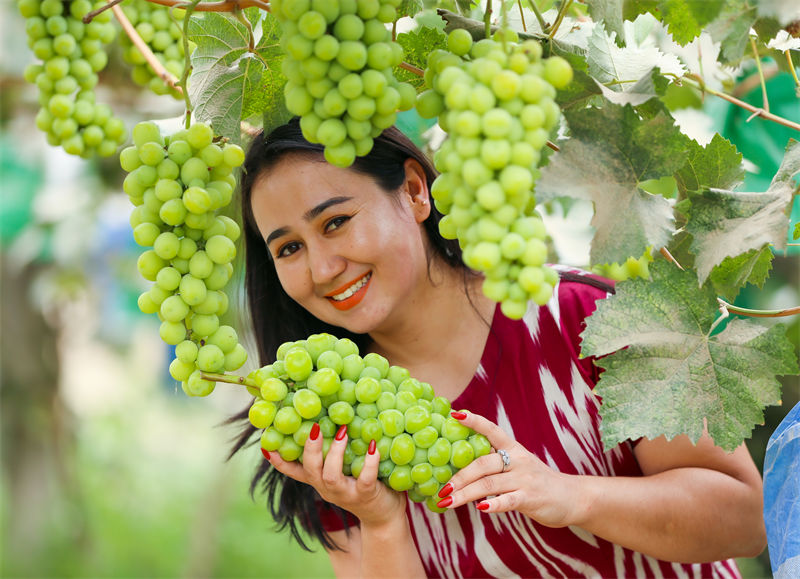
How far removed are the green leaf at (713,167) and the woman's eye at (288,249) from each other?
1.85 ft

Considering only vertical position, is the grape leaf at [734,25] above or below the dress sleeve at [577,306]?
above

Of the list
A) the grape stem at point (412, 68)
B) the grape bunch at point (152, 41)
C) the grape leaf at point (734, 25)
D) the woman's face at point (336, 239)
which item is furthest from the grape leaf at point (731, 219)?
the grape bunch at point (152, 41)

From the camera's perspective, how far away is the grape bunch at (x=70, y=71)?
3.76 feet

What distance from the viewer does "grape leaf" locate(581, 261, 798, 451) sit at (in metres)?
0.73

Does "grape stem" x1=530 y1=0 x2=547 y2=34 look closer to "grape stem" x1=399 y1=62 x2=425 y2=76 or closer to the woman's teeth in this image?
"grape stem" x1=399 y1=62 x2=425 y2=76

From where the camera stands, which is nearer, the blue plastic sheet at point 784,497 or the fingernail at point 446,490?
the blue plastic sheet at point 784,497

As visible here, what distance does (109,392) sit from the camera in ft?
22.3

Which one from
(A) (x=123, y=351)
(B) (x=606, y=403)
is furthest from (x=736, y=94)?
(A) (x=123, y=351)

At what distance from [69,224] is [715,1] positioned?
2.59 metres

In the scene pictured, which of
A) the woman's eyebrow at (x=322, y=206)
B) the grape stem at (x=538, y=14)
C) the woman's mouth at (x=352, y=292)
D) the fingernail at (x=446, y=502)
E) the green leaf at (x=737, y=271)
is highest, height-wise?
the grape stem at (x=538, y=14)

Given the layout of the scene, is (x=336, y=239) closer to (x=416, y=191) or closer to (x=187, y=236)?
(x=416, y=191)

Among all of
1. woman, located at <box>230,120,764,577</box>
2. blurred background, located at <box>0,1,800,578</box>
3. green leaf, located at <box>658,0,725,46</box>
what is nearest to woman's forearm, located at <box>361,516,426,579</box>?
woman, located at <box>230,120,764,577</box>

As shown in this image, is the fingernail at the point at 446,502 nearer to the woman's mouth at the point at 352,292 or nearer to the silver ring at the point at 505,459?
the silver ring at the point at 505,459

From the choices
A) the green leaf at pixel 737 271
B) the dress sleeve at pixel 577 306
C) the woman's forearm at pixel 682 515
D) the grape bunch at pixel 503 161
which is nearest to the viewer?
the grape bunch at pixel 503 161
